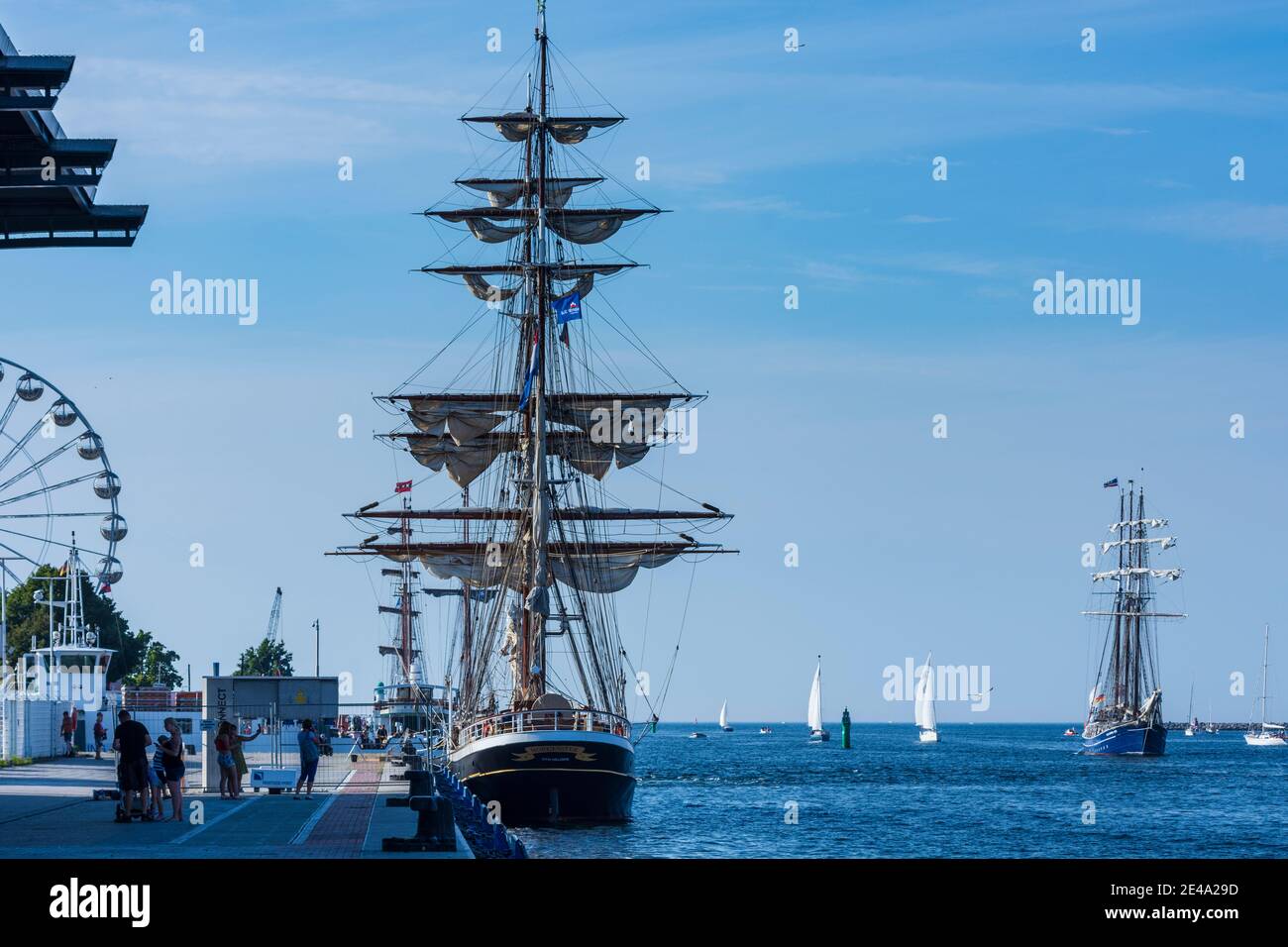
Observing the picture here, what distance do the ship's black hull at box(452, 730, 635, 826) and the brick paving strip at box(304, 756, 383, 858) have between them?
17.7ft

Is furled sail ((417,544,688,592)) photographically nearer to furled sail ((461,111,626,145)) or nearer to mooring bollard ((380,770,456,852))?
furled sail ((461,111,626,145))

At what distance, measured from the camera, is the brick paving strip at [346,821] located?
24.6m

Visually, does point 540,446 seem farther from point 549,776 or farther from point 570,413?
point 549,776

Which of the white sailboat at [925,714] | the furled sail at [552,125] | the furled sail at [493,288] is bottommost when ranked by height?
the white sailboat at [925,714]

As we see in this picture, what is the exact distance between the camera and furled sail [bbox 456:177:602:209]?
73500mm

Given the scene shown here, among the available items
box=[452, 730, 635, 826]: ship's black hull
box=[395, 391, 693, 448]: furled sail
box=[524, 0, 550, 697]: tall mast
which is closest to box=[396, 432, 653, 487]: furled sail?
box=[395, 391, 693, 448]: furled sail

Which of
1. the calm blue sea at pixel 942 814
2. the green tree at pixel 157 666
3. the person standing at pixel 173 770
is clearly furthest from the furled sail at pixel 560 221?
the green tree at pixel 157 666

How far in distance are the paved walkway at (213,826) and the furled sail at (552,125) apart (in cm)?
3754

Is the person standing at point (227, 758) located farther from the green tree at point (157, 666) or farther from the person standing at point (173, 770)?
the green tree at point (157, 666)
